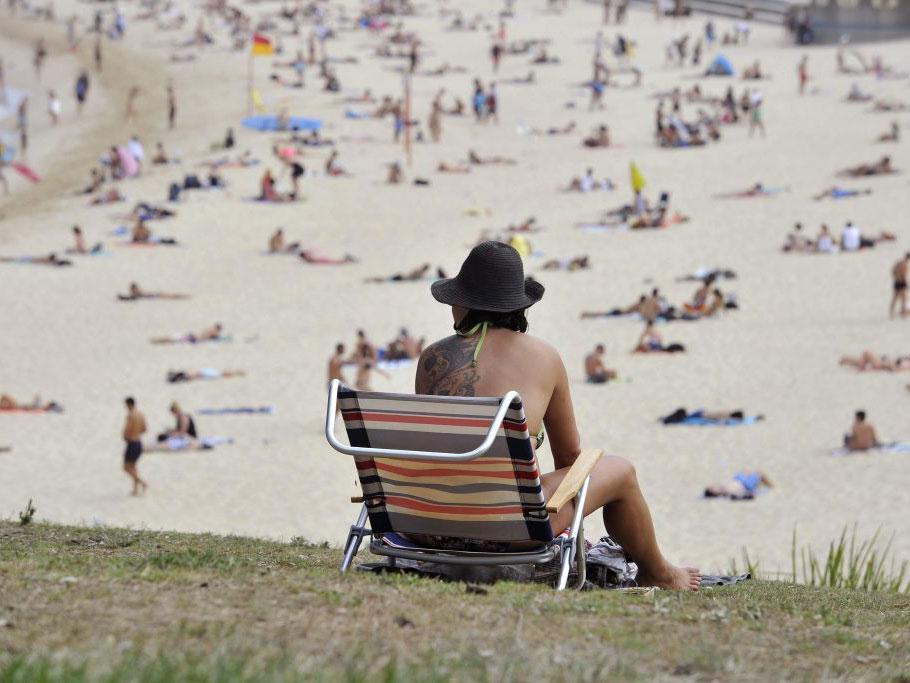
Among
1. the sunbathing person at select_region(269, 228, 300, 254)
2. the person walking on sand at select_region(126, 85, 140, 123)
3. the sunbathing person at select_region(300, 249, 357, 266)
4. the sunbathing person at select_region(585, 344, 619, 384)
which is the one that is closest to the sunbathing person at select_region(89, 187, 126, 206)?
the sunbathing person at select_region(269, 228, 300, 254)

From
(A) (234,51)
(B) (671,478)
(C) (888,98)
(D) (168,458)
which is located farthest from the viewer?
(A) (234,51)

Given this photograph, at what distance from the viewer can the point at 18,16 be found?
203ft

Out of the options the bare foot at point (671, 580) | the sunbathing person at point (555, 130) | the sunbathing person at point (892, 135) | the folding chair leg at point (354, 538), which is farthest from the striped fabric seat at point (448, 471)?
the sunbathing person at point (555, 130)

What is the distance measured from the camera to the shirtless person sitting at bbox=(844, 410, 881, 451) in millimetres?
14866

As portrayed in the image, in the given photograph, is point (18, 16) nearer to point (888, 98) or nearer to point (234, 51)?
point (234, 51)

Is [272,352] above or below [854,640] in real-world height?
below

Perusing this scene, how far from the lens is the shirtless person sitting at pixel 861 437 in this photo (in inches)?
585

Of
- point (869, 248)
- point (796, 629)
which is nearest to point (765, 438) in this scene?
point (869, 248)

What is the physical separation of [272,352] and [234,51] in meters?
31.1

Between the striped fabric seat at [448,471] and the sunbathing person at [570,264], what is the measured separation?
20.3 meters

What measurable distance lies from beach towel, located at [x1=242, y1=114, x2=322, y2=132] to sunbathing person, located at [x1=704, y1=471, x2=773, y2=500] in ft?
74.1

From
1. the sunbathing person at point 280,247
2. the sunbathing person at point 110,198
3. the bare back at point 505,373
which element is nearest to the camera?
the bare back at point 505,373

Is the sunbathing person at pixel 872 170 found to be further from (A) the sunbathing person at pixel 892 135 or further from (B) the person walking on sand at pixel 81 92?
(B) the person walking on sand at pixel 81 92

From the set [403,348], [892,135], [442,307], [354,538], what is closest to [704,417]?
[403,348]
